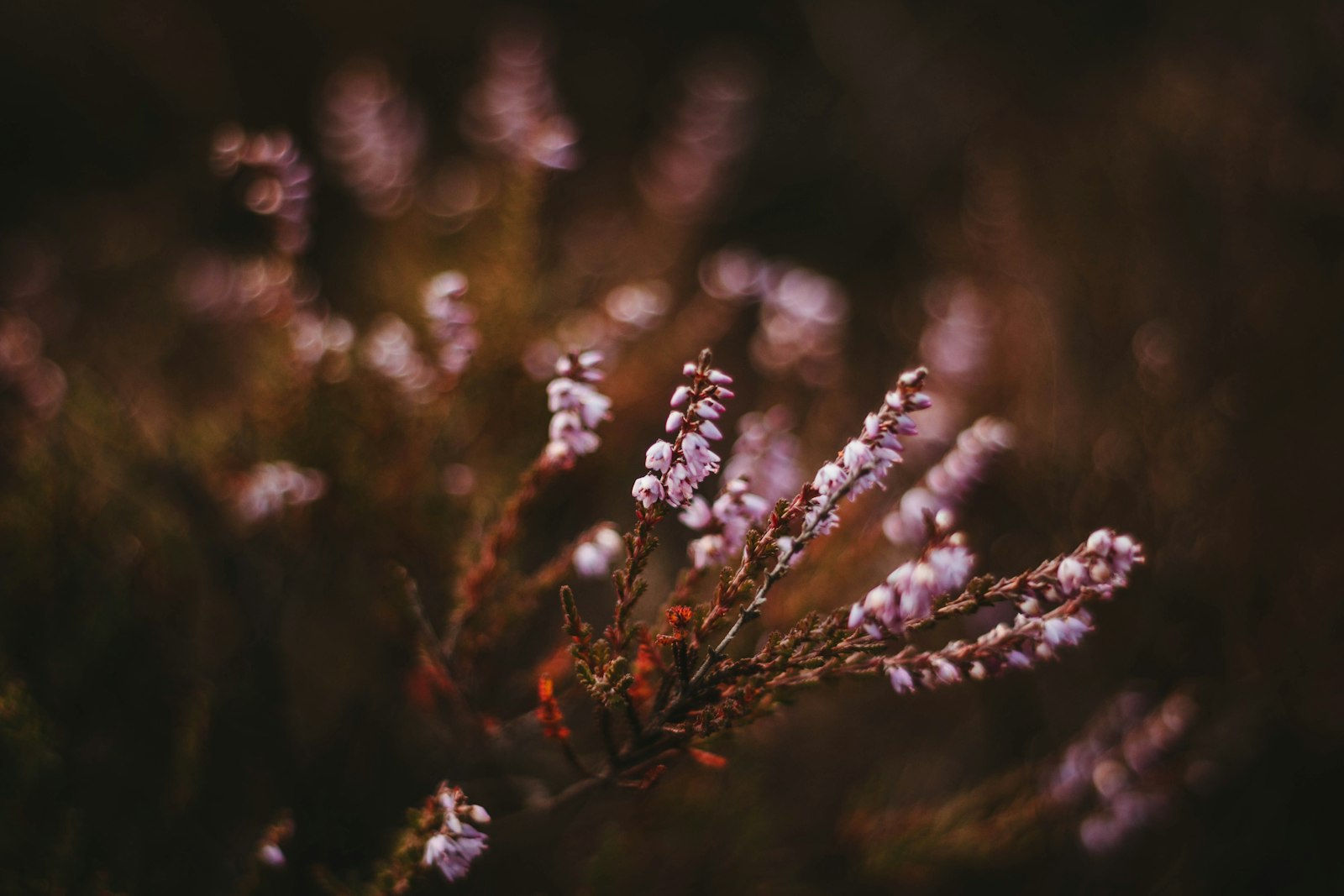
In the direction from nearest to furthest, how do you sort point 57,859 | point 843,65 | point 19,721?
point 19,721, point 57,859, point 843,65

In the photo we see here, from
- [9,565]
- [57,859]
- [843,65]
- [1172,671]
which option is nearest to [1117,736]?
[1172,671]

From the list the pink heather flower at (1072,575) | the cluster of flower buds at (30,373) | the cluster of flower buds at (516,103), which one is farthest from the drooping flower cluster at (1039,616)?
the cluster of flower buds at (30,373)

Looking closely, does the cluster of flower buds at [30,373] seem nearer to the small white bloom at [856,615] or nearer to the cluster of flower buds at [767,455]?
the cluster of flower buds at [767,455]

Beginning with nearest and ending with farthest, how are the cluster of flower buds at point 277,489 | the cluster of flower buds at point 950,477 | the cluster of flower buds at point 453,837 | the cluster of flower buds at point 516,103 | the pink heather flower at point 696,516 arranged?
the cluster of flower buds at point 453,837 < the pink heather flower at point 696,516 < the cluster of flower buds at point 950,477 < the cluster of flower buds at point 277,489 < the cluster of flower buds at point 516,103

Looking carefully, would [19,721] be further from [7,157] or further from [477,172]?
[7,157]

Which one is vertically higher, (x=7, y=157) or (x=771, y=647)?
(x=771, y=647)

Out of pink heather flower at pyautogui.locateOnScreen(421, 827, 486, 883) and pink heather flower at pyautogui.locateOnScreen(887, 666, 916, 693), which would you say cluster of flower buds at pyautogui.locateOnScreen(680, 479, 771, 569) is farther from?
pink heather flower at pyautogui.locateOnScreen(421, 827, 486, 883)

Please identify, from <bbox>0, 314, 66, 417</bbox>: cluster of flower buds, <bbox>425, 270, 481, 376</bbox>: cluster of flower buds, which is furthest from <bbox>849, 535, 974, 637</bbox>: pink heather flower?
<bbox>0, 314, 66, 417</bbox>: cluster of flower buds
